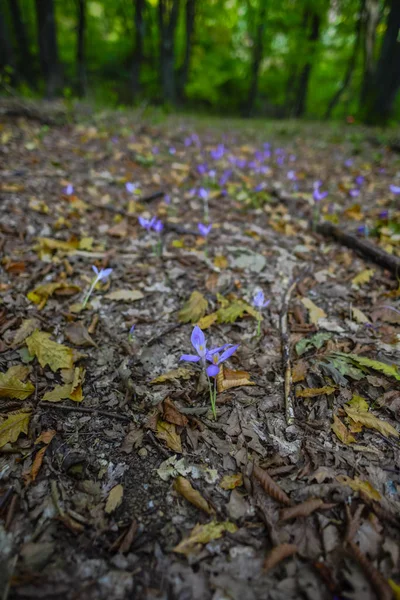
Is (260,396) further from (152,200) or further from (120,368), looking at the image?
(152,200)

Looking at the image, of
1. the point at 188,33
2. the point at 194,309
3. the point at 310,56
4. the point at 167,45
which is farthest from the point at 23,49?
the point at 194,309

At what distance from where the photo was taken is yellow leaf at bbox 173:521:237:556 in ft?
3.89

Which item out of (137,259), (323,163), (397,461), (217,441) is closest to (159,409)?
(217,441)

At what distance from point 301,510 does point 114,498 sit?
79cm

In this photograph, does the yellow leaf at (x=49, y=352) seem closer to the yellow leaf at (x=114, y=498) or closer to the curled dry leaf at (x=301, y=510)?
the yellow leaf at (x=114, y=498)

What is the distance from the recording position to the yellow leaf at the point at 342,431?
156cm

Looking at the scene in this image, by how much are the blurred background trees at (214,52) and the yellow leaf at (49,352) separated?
9.08m

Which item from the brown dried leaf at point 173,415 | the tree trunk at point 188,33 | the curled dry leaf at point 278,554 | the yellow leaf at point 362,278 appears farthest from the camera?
the tree trunk at point 188,33

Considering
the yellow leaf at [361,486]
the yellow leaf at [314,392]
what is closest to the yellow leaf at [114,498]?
the yellow leaf at [361,486]

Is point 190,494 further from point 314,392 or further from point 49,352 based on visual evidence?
point 49,352

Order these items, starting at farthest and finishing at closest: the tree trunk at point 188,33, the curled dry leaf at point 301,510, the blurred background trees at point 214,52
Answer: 1. the tree trunk at point 188,33
2. the blurred background trees at point 214,52
3. the curled dry leaf at point 301,510

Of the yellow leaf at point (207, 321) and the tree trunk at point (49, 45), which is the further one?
the tree trunk at point (49, 45)

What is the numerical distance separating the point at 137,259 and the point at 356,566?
268 cm

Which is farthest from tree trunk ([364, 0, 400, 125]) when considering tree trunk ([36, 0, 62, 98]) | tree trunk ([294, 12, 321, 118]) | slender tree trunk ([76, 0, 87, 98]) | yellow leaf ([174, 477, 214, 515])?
yellow leaf ([174, 477, 214, 515])
